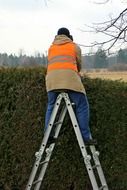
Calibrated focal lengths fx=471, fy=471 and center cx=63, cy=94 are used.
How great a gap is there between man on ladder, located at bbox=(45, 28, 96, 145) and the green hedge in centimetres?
63

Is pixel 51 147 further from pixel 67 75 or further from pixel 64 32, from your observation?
pixel 64 32

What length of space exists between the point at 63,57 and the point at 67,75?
0.87 feet

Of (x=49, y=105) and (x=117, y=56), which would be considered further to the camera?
(x=117, y=56)

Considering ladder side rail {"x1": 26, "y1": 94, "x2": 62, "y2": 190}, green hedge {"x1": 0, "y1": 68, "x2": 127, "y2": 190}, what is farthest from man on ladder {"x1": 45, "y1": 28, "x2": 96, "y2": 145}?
green hedge {"x1": 0, "y1": 68, "x2": 127, "y2": 190}

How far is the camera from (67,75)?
19.9 ft

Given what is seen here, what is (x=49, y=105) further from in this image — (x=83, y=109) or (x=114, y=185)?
(x=114, y=185)

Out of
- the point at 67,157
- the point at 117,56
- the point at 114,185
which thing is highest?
the point at 117,56

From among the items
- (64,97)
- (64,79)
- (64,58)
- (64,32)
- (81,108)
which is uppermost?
(64,32)

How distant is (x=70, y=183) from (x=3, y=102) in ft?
5.16

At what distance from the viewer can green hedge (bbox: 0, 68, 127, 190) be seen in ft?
22.7

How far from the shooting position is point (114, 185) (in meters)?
7.26

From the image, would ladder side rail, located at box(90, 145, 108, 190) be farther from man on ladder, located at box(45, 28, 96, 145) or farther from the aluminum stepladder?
man on ladder, located at box(45, 28, 96, 145)

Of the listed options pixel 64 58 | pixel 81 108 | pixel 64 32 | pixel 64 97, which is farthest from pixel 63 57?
pixel 81 108

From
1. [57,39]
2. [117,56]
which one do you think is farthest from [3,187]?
[117,56]
